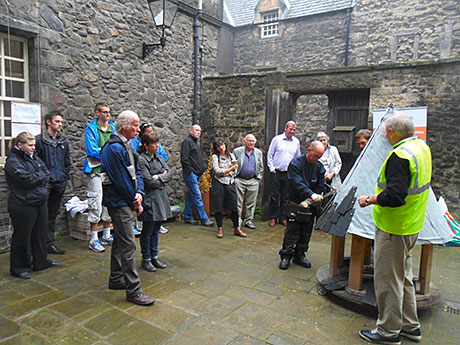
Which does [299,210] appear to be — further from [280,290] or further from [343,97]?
[343,97]

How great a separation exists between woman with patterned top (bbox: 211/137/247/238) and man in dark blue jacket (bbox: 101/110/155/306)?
8.20ft

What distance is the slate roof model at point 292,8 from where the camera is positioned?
1291 centimetres

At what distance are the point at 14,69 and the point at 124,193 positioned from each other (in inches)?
126

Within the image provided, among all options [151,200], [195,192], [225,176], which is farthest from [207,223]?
Answer: [151,200]

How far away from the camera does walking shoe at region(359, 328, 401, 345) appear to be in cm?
292

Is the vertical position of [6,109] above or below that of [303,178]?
above

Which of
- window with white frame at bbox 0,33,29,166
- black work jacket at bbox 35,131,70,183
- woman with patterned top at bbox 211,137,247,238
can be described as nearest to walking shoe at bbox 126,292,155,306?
black work jacket at bbox 35,131,70,183

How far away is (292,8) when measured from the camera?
14.1 m

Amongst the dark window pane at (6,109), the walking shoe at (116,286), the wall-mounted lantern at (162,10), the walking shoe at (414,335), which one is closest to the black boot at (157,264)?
the walking shoe at (116,286)

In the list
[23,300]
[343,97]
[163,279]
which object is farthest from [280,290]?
[343,97]

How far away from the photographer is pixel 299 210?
14.9ft

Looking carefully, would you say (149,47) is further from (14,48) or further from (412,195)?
(412,195)

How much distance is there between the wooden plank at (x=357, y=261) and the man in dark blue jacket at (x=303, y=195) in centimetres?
94

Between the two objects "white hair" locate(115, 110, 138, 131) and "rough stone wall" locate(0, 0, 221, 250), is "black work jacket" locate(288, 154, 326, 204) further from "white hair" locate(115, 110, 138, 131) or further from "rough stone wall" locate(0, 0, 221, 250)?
"rough stone wall" locate(0, 0, 221, 250)
